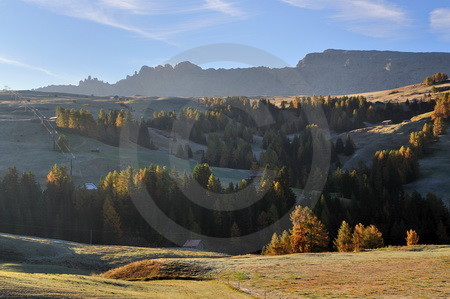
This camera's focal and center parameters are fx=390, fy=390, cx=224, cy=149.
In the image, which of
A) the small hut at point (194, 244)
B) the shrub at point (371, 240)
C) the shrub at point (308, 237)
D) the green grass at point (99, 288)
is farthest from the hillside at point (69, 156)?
the green grass at point (99, 288)

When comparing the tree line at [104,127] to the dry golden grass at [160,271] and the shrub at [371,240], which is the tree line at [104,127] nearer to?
the shrub at [371,240]

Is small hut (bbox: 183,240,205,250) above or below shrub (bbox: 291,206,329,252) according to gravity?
below

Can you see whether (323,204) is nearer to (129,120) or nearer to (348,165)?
(348,165)

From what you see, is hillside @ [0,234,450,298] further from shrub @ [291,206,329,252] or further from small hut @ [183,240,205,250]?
small hut @ [183,240,205,250]

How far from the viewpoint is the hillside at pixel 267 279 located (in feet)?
91.6

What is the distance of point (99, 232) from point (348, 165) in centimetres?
12764

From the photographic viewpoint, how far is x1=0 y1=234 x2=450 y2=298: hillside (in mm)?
27906

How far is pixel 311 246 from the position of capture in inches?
2790

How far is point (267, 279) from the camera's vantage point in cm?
3550

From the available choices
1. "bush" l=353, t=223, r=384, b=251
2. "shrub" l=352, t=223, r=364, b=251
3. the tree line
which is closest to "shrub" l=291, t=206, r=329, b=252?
"shrub" l=352, t=223, r=364, b=251

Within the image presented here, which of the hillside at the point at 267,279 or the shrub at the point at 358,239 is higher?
the hillside at the point at 267,279

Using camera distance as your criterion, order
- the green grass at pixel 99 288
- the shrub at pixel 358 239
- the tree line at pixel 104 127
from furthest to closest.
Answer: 1. the tree line at pixel 104 127
2. the shrub at pixel 358 239
3. the green grass at pixel 99 288

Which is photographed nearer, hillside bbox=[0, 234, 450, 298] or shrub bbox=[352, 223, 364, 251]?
hillside bbox=[0, 234, 450, 298]

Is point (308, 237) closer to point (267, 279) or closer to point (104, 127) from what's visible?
point (267, 279)
